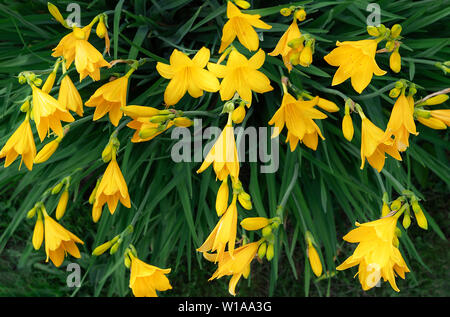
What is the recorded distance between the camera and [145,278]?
4.67ft

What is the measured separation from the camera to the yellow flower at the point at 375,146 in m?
1.28

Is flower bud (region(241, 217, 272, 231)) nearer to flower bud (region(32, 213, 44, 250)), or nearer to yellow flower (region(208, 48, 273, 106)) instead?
yellow flower (region(208, 48, 273, 106))

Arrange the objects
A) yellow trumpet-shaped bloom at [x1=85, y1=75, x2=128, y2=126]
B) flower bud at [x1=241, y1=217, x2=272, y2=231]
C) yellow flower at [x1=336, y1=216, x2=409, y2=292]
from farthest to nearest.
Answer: yellow trumpet-shaped bloom at [x1=85, y1=75, x2=128, y2=126], flower bud at [x1=241, y1=217, x2=272, y2=231], yellow flower at [x1=336, y1=216, x2=409, y2=292]

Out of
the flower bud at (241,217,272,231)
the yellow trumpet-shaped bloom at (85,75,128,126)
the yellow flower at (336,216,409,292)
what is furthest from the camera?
the yellow trumpet-shaped bloom at (85,75,128,126)

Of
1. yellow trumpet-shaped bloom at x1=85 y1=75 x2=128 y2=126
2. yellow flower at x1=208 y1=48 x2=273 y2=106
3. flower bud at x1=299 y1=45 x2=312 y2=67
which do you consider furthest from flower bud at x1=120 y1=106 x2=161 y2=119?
flower bud at x1=299 y1=45 x2=312 y2=67

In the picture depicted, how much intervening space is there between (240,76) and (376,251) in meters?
0.62

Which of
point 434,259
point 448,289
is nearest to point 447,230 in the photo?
point 434,259

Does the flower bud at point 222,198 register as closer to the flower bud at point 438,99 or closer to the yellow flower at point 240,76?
the yellow flower at point 240,76

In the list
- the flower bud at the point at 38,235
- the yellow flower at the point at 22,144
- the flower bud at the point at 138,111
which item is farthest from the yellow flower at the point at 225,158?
the flower bud at the point at 38,235

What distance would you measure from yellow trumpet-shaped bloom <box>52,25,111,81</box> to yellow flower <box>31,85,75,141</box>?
11 centimetres

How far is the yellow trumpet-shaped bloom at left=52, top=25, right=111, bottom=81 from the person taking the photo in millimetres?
1271

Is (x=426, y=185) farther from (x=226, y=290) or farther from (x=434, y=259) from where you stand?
(x=226, y=290)

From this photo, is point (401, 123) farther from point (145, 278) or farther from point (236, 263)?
point (145, 278)

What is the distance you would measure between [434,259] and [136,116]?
6.48ft
